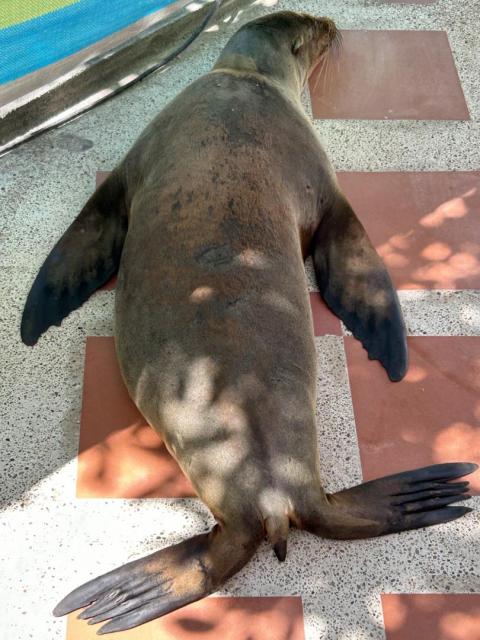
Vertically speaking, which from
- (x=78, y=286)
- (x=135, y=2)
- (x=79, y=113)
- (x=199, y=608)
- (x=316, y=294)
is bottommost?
(x=199, y=608)

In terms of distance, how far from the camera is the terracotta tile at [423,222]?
12.2 feet

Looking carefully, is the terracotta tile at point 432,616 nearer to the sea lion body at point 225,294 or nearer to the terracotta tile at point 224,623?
the terracotta tile at point 224,623

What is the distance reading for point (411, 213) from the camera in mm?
3930

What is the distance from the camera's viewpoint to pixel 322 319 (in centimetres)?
352

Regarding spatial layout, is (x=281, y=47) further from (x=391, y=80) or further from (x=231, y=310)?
(x=231, y=310)

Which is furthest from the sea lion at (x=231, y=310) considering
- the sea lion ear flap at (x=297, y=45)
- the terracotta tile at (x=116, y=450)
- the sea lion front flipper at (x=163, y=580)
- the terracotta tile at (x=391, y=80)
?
the terracotta tile at (x=391, y=80)

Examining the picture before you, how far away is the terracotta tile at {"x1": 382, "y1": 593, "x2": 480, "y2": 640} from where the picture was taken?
271cm

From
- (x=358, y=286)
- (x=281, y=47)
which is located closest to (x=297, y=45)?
(x=281, y=47)

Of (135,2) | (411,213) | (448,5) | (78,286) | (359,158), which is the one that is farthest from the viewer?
(448,5)

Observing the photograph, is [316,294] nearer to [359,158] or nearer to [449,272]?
[449,272]

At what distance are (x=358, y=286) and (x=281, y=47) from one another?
4.30 ft

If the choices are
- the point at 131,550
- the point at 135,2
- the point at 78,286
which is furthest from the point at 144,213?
the point at 135,2

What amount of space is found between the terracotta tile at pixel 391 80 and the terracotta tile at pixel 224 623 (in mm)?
2531

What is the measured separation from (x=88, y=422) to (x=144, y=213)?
0.78 metres
